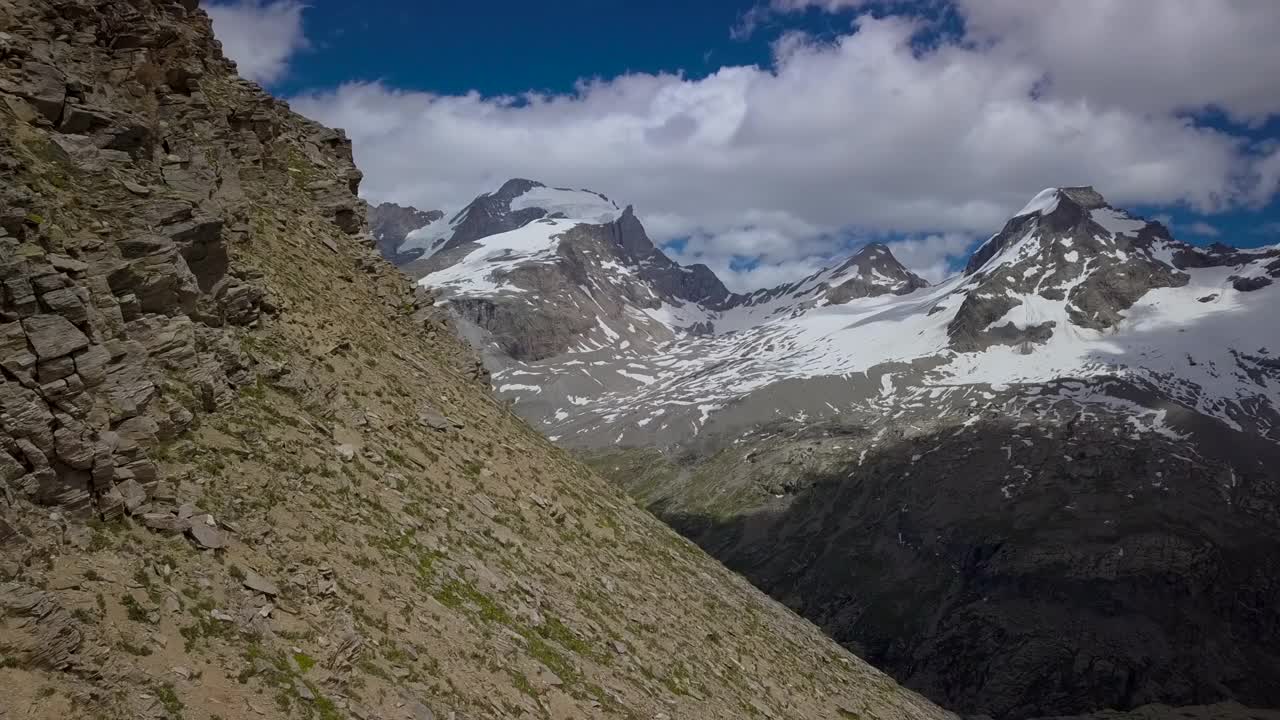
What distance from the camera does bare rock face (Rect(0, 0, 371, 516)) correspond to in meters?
20.4

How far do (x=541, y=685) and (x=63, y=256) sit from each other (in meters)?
17.6

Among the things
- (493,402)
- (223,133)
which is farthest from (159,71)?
(493,402)

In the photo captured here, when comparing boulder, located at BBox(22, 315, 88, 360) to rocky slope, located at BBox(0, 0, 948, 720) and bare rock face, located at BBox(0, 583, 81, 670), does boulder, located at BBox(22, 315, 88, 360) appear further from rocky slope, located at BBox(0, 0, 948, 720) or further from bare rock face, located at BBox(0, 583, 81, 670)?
bare rock face, located at BBox(0, 583, 81, 670)

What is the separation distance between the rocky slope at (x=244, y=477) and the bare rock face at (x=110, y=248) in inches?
3.4

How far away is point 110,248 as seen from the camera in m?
26.0

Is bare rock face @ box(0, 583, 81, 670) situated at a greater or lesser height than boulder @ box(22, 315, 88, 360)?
lesser

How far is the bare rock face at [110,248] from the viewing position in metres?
20.4

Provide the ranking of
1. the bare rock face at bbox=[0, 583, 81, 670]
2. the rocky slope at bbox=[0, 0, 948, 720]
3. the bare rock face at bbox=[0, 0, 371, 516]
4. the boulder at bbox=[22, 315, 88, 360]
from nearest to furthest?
the bare rock face at bbox=[0, 583, 81, 670]
the rocky slope at bbox=[0, 0, 948, 720]
the bare rock face at bbox=[0, 0, 371, 516]
the boulder at bbox=[22, 315, 88, 360]

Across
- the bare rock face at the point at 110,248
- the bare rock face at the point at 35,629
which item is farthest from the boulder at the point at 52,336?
the bare rock face at the point at 35,629

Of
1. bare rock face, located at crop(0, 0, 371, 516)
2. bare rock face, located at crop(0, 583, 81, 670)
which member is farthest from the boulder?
bare rock face, located at crop(0, 583, 81, 670)

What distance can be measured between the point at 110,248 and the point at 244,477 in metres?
7.72

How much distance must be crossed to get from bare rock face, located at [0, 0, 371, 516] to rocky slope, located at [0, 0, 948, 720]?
0.09m

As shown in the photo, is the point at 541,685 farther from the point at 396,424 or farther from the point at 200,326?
the point at 200,326

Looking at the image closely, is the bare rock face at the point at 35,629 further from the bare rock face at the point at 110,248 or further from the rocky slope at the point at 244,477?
the bare rock face at the point at 110,248
